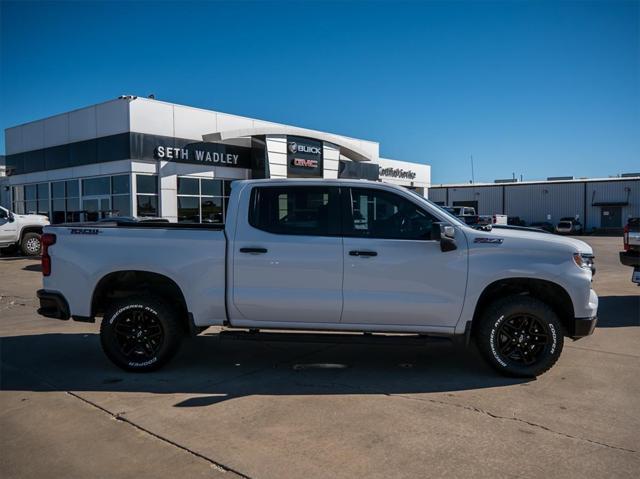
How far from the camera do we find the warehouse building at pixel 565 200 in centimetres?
4966

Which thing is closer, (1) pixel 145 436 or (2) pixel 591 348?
(1) pixel 145 436

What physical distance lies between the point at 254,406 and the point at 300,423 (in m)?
0.54

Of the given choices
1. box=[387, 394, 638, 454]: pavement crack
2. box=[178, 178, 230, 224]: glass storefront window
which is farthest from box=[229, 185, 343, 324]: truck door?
box=[178, 178, 230, 224]: glass storefront window

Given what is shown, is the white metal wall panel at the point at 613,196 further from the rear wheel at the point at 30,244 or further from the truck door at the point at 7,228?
the truck door at the point at 7,228

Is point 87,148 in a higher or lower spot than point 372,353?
higher

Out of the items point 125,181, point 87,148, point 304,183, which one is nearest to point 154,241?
point 304,183

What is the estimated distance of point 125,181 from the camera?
20719 mm

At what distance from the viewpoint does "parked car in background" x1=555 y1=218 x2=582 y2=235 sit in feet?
150

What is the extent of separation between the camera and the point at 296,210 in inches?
216

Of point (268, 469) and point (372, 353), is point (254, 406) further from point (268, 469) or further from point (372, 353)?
point (372, 353)

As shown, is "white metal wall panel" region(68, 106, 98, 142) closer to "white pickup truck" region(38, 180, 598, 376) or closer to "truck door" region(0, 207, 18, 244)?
"truck door" region(0, 207, 18, 244)

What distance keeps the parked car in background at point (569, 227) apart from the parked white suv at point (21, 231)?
40552mm

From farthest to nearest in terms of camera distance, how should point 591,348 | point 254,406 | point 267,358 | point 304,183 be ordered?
1. point 591,348
2. point 267,358
3. point 304,183
4. point 254,406

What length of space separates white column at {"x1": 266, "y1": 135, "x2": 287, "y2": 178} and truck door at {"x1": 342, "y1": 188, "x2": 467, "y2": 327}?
18857 mm
